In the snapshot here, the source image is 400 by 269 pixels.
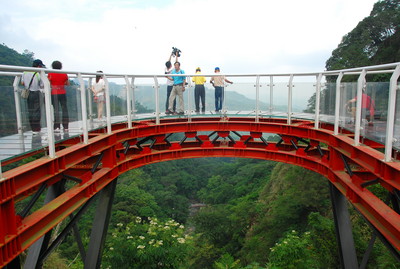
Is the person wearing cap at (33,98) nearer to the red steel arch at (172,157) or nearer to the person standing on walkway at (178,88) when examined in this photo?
the red steel arch at (172,157)

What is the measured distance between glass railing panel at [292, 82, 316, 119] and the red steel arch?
30cm

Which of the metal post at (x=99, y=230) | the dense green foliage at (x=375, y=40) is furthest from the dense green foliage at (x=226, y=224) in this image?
the dense green foliage at (x=375, y=40)

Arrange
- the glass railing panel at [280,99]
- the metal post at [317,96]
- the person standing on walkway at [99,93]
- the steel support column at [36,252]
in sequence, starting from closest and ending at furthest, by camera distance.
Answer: the steel support column at [36,252] < the person standing on walkway at [99,93] < the metal post at [317,96] < the glass railing panel at [280,99]

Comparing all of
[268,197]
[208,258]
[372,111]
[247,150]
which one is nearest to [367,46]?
[268,197]

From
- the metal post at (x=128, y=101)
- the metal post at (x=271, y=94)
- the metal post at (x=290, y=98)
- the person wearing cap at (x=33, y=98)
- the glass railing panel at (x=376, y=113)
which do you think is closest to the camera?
the person wearing cap at (x=33, y=98)

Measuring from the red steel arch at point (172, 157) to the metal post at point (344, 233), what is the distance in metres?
0.62

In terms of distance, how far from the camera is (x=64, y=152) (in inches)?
219

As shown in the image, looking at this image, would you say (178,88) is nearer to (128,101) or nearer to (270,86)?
(128,101)

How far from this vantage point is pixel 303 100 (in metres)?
9.53

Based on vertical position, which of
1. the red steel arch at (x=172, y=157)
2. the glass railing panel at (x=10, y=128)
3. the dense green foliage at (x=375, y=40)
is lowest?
the red steel arch at (x=172, y=157)

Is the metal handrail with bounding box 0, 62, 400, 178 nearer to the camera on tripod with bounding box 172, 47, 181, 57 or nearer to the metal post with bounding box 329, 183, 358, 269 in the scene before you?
the camera on tripod with bounding box 172, 47, 181, 57

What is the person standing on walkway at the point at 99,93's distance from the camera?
24.6ft

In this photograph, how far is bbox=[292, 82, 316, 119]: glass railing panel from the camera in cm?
909

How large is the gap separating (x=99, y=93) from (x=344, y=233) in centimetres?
636
